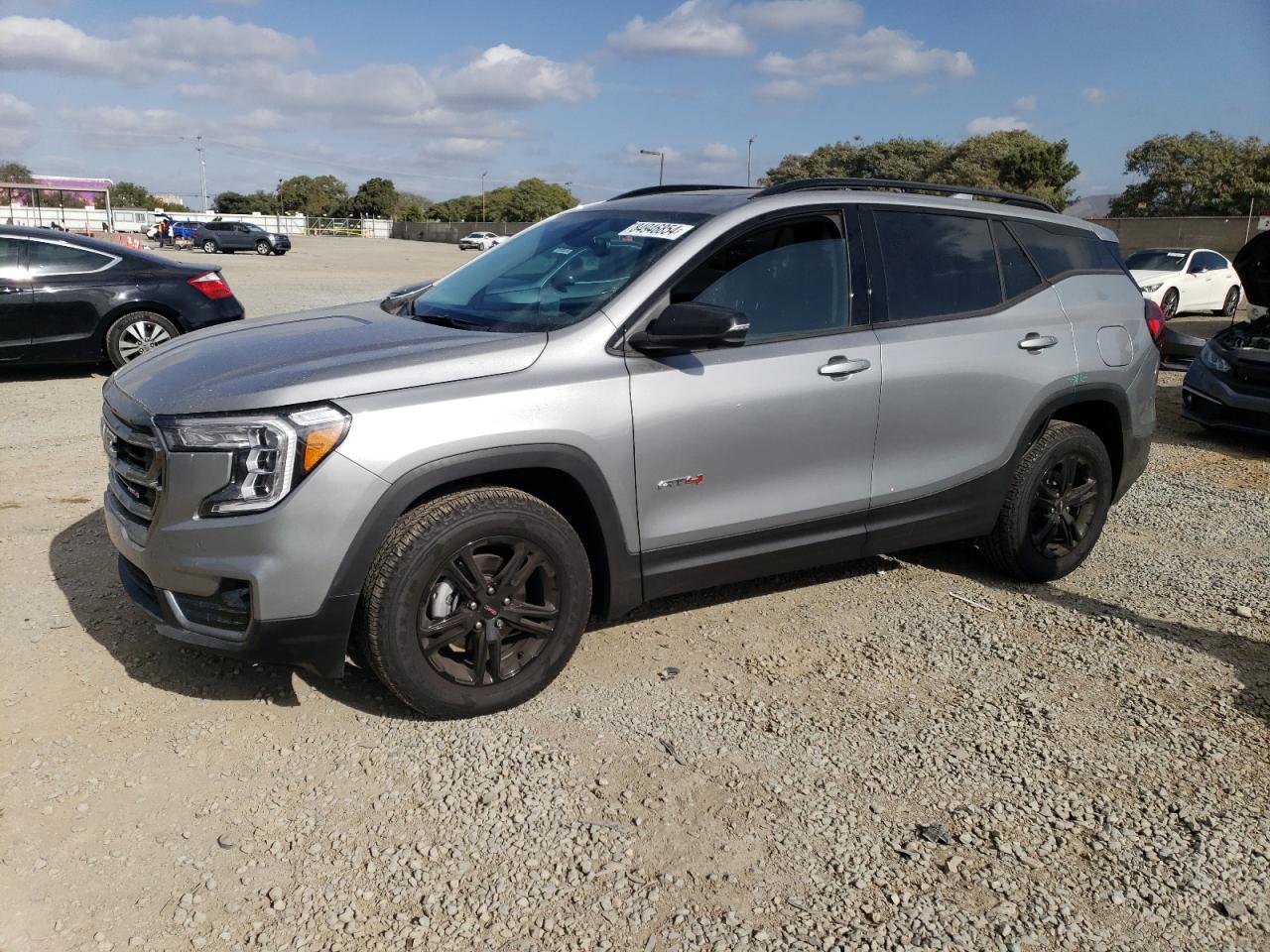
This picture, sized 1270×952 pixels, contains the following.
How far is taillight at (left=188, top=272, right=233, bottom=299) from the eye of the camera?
988cm

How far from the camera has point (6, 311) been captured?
29.4 feet

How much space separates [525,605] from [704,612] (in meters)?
1.24

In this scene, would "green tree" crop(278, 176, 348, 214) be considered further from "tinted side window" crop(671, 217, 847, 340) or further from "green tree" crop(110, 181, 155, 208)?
"tinted side window" crop(671, 217, 847, 340)

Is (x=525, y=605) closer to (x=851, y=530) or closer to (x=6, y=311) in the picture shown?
(x=851, y=530)

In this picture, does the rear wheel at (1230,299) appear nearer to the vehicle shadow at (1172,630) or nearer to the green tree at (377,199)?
the vehicle shadow at (1172,630)

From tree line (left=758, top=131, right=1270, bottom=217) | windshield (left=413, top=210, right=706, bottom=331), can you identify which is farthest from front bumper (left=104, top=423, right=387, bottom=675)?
tree line (left=758, top=131, right=1270, bottom=217)

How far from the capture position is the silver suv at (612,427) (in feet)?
10.3

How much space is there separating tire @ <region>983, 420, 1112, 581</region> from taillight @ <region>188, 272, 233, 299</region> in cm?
807

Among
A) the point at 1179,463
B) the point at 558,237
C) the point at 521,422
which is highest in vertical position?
the point at 558,237

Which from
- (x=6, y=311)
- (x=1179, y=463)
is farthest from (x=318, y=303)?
(x=1179, y=463)

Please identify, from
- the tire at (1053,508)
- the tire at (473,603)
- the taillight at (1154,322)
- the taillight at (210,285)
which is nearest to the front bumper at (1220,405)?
the taillight at (1154,322)

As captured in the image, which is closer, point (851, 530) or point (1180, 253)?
point (851, 530)

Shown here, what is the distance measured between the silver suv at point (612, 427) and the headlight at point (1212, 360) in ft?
14.4

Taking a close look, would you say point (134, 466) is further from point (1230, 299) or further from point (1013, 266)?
point (1230, 299)
